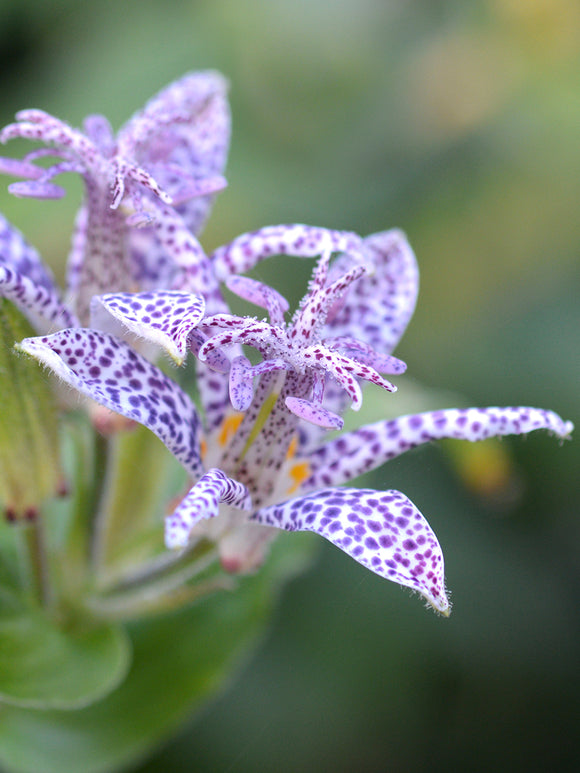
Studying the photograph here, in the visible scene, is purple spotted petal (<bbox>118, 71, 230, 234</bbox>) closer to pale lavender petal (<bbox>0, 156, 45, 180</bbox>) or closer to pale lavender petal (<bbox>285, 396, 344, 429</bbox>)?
pale lavender petal (<bbox>0, 156, 45, 180</bbox>)

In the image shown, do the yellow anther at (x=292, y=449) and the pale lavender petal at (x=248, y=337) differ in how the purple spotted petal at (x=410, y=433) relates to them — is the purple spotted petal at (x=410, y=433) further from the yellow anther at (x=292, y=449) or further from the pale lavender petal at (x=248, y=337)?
the pale lavender petal at (x=248, y=337)

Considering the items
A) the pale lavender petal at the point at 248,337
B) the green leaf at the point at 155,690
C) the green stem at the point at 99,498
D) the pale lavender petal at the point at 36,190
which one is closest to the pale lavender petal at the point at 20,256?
the pale lavender petal at the point at 36,190

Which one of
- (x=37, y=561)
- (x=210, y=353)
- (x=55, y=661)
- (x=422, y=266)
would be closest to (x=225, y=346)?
(x=210, y=353)

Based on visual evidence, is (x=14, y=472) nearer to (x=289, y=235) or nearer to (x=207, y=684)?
(x=289, y=235)

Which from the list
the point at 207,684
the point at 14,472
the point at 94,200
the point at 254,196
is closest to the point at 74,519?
the point at 14,472

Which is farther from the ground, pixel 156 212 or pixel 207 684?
pixel 156 212

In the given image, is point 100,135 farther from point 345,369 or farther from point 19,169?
point 345,369

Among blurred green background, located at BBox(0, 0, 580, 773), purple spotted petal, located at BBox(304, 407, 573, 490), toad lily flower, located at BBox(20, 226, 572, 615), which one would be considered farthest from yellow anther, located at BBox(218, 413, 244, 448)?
blurred green background, located at BBox(0, 0, 580, 773)
